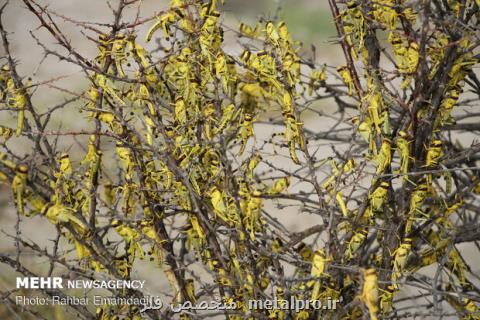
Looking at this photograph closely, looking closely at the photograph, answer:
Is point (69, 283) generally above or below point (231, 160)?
below

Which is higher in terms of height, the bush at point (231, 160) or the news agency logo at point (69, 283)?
the bush at point (231, 160)

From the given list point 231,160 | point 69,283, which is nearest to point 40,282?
point 69,283

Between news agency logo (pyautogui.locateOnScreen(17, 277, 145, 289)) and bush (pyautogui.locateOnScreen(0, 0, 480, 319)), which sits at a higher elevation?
bush (pyautogui.locateOnScreen(0, 0, 480, 319))

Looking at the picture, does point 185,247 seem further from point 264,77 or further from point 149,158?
point 264,77

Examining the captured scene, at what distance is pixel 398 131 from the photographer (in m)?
2.05

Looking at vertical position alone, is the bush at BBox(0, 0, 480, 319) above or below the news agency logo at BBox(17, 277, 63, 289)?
above

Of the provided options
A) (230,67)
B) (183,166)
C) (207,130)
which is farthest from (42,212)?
(230,67)

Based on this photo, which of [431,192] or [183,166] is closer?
[183,166]

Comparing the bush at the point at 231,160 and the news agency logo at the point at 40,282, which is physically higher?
the bush at the point at 231,160

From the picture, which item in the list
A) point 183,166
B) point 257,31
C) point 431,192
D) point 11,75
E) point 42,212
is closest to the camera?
point 42,212

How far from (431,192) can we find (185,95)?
850 millimetres

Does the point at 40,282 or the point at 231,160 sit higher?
the point at 231,160

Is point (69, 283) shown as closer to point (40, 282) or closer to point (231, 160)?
point (40, 282)

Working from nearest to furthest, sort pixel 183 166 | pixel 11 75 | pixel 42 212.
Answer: pixel 42 212 < pixel 183 166 < pixel 11 75
